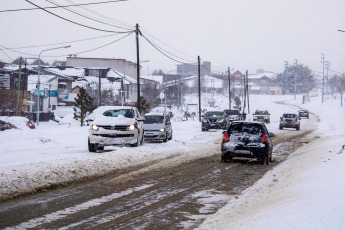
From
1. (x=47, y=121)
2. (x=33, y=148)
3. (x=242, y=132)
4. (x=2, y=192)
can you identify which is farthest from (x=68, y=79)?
(x=2, y=192)

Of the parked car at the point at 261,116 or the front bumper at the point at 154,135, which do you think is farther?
the parked car at the point at 261,116

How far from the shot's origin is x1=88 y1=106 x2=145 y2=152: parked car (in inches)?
816

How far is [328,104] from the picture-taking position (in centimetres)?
12325

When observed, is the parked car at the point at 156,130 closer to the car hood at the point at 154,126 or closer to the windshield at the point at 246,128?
the car hood at the point at 154,126

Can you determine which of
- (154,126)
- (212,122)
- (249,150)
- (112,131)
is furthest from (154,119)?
(212,122)

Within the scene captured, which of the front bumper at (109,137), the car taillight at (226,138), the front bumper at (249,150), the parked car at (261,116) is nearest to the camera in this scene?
the front bumper at (249,150)

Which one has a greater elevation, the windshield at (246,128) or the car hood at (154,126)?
the windshield at (246,128)

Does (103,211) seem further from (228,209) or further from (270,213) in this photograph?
(270,213)

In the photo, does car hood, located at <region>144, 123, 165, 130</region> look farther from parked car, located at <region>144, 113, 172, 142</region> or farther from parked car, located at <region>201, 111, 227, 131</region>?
parked car, located at <region>201, 111, 227, 131</region>

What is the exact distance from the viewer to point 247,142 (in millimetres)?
16766

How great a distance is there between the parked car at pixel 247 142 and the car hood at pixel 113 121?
19.1 ft

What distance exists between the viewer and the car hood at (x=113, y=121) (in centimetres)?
2102

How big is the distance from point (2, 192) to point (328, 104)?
401ft

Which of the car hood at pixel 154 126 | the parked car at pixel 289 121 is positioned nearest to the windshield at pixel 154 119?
the car hood at pixel 154 126
